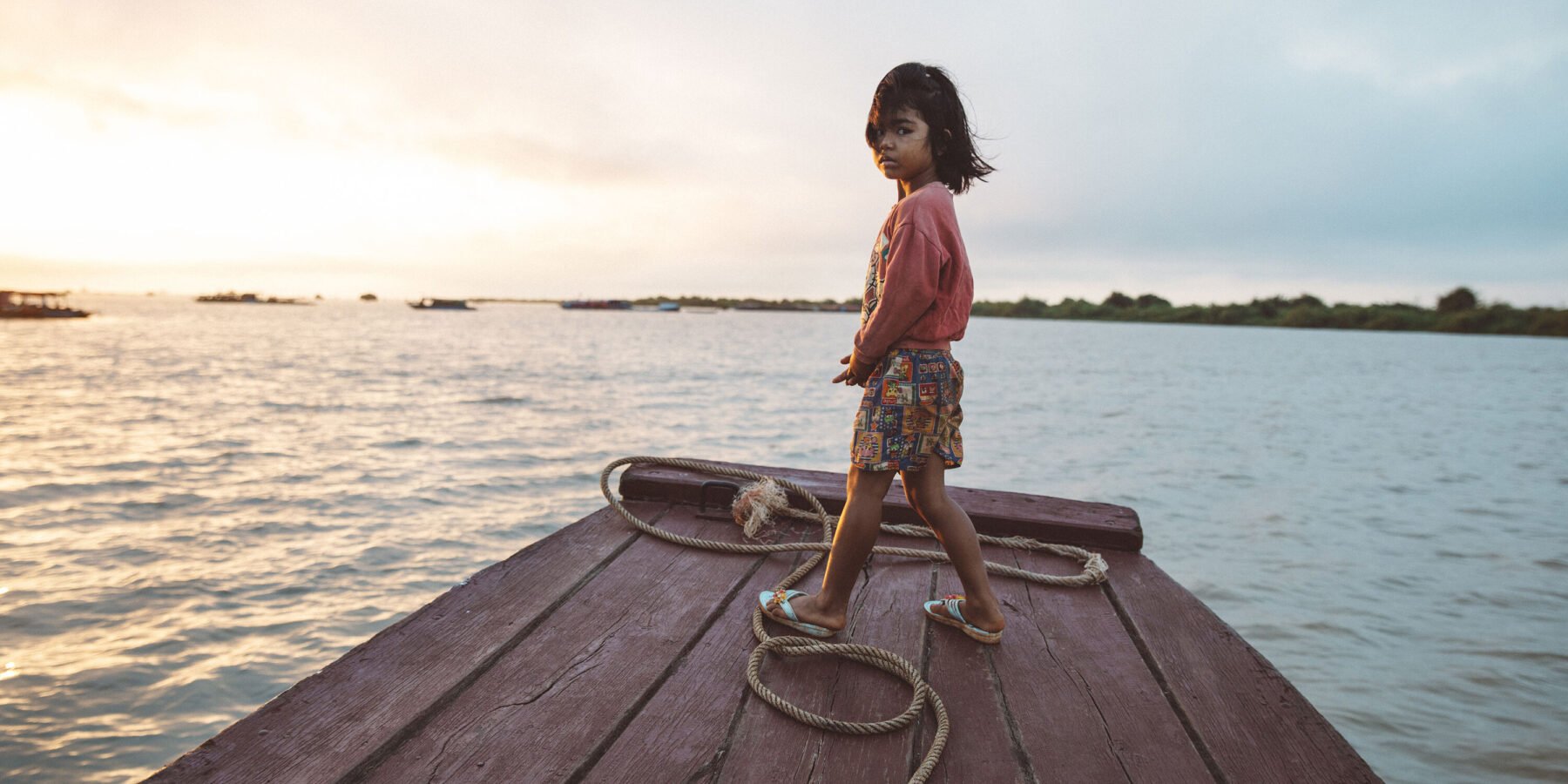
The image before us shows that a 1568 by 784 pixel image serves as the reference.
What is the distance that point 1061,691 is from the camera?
7.15ft

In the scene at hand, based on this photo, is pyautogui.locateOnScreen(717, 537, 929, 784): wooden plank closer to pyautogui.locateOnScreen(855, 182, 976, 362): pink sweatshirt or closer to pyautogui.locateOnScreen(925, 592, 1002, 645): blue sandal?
pyautogui.locateOnScreen(925, 592, 1002, 645): blue sandal

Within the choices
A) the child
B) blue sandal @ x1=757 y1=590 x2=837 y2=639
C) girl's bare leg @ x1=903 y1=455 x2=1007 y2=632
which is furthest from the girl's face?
blue sandal @ x1=757 y1=590 x2=837 y2=639

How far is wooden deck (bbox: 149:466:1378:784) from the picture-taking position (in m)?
1.76

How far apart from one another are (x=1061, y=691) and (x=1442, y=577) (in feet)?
20.0

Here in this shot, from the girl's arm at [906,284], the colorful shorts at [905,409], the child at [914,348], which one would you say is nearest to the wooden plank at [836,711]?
the child at [914,348]

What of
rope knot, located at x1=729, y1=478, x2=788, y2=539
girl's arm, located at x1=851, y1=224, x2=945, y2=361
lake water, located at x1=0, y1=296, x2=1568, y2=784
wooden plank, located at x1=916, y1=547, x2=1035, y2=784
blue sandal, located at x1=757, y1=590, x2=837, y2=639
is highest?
girl's arm, located at x1=851, y1=224, x2=945, y2=361

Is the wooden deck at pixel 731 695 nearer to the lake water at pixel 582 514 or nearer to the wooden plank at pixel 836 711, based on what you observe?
the wooden plank at pixel 836 711

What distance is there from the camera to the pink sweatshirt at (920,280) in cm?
224

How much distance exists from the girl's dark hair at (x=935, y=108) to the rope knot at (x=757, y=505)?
1.62m

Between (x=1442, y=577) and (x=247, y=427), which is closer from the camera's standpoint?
(x=1442, y=577)

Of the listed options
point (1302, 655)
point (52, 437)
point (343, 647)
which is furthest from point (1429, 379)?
point (52, 437)

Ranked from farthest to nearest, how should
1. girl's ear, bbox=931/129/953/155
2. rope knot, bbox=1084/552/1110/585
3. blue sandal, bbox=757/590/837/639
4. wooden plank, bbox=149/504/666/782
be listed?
1. rope knot, bbox=1084/552/1110/585
2. blue sandal, bbox=757/590/837/639
3. girl's ear, bbox=931/129/953/155
4. wooden plank, bbox=149/504/666/782

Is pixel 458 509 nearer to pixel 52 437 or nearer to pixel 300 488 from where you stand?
pixel 300 488

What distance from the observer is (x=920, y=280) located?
2.23 m
